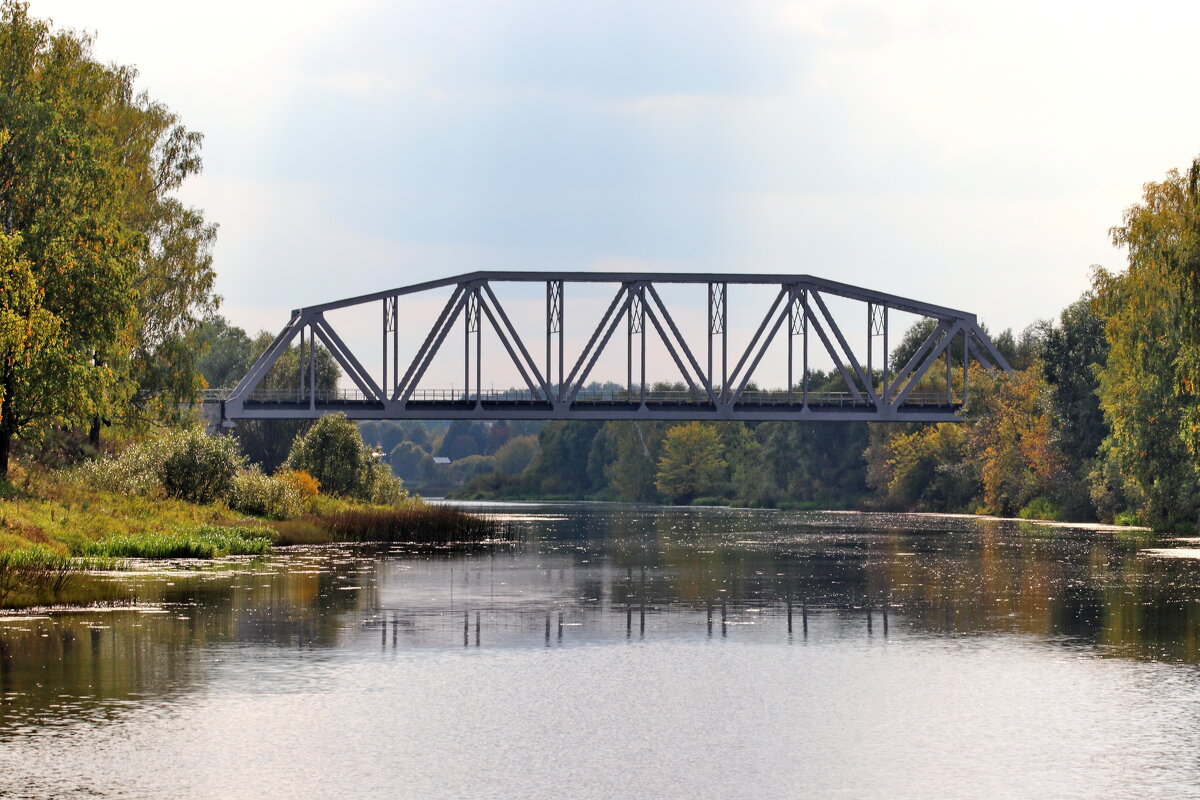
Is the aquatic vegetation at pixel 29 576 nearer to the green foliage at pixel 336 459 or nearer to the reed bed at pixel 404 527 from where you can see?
the reed bed at pixel 404 527

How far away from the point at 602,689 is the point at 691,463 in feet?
472

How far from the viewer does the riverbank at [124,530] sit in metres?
33.5

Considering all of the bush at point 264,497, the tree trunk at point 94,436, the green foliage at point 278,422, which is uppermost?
the green foliage at point 278,422

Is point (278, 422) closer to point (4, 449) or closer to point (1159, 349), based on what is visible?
point (4, 449)

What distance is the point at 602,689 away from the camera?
2097 cm

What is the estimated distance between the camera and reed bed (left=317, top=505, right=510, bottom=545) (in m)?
62.8

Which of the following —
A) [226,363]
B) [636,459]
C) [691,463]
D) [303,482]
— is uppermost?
[226,363]

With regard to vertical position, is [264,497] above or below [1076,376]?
below

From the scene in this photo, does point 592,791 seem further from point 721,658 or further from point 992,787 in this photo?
point 721,658

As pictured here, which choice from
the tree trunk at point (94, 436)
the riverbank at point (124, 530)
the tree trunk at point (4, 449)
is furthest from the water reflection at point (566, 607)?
the tree trunk at point (94, 436)

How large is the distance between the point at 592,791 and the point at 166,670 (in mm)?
9715

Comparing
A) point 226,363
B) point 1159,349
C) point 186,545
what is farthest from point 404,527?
point 226,363

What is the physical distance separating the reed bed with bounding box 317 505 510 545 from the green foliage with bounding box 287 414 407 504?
28.4 feet

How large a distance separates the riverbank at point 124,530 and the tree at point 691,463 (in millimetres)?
93963
